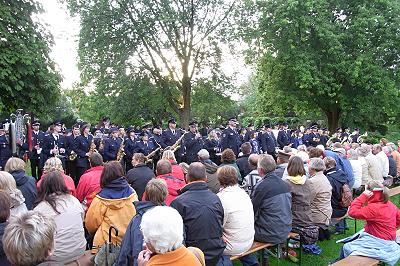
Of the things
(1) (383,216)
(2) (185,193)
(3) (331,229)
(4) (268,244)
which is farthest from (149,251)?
(3) (331,229)

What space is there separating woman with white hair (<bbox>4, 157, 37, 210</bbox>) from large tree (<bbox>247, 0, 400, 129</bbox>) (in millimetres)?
19058

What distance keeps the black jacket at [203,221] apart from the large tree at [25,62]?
11.7 meters

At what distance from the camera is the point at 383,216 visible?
5105 mm

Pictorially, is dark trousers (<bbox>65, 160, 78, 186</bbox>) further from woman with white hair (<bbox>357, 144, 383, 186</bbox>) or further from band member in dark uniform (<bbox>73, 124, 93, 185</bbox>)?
woman with white hair (<bbox>357, 144, 383, 186</bbox>)

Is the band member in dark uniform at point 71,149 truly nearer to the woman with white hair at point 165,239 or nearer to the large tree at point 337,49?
the woman with white hair at point 165,239

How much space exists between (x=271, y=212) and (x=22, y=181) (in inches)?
136

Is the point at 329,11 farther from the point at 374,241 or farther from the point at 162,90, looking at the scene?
the point at 374,241

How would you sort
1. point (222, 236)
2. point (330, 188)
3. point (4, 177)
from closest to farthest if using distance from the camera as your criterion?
point (4, 177), point (222, 236), point (330, 188)

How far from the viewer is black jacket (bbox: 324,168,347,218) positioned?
23.6ft

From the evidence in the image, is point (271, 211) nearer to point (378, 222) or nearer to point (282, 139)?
point (378, 222)

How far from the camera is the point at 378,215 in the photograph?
5.11 meters

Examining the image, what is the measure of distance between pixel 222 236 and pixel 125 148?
27.8 feet

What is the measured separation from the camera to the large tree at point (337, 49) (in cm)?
2289

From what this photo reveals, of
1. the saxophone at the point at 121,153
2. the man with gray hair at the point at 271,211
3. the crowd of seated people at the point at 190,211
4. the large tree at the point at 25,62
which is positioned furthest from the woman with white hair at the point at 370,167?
the large tree at the point at 25,62
